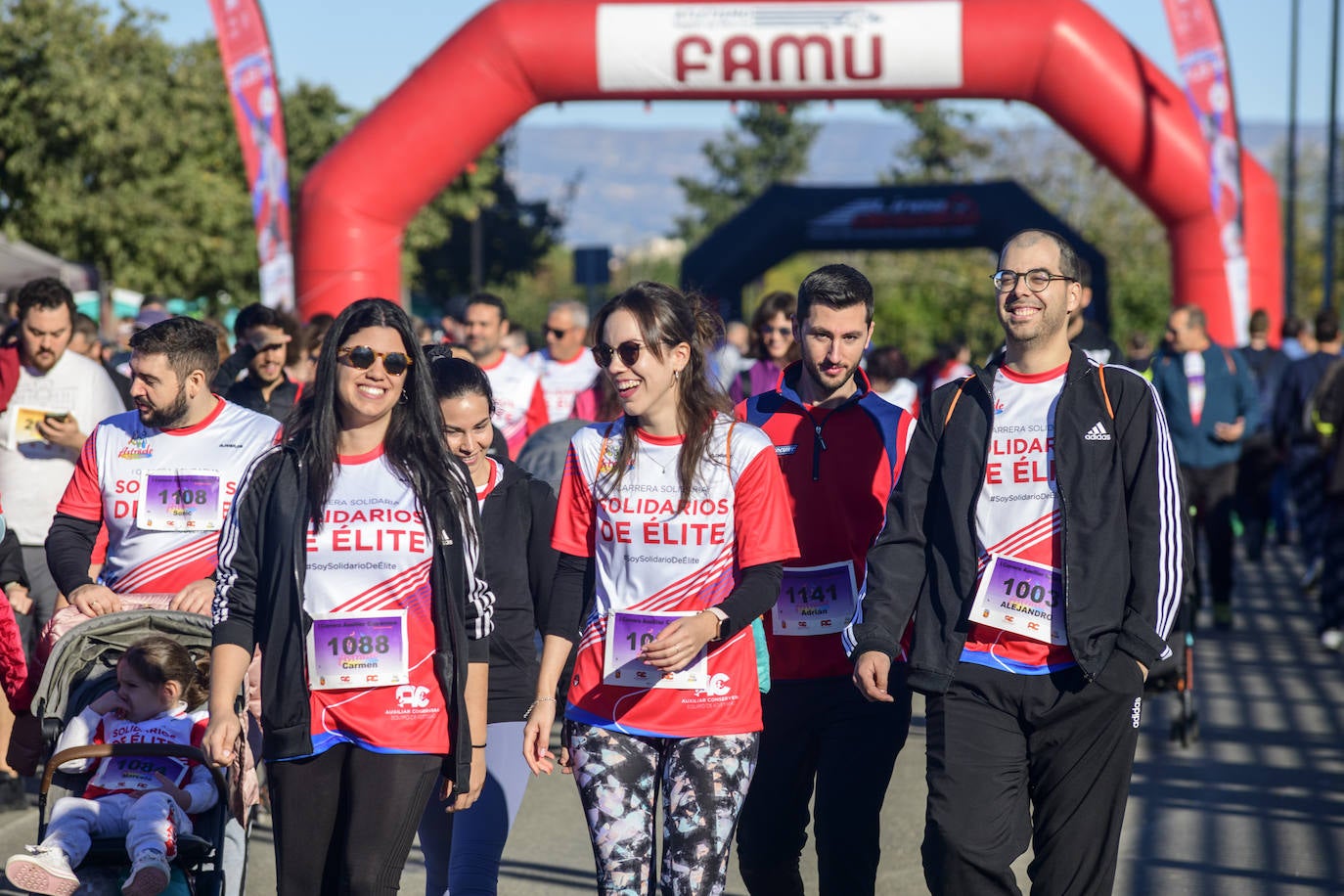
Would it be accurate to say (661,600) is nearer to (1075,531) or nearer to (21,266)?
(1075,531)

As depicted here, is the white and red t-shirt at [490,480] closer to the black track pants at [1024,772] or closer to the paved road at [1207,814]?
the black track pants at [1024,772]

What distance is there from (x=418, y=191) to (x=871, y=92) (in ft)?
14.4

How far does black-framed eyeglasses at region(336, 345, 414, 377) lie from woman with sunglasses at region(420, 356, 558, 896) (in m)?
0.70

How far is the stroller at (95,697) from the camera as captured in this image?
4422 mm

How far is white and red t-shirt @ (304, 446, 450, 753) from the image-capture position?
3.74 meters

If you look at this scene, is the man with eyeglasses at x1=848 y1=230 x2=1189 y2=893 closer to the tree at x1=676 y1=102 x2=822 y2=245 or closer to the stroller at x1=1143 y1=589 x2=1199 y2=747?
the stroller at x1=1143 y1=589 x2=1199 y2=747

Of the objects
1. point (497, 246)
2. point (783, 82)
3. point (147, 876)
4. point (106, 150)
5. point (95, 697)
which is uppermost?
point (497, 246)

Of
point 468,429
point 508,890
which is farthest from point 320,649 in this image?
point 508,890

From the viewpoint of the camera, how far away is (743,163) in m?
88.5

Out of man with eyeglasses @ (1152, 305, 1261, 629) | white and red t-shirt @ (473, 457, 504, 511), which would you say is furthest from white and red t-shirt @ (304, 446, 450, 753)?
man with eyeglasses @ (1152, 305, 1261, 629)

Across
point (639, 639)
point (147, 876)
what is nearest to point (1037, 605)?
point (639, 639)

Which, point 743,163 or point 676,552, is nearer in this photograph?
point 676,552

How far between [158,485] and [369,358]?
65.7 inches

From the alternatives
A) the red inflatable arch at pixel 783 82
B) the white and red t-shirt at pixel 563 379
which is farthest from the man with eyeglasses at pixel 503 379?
the red inflatable arch at pixel 783 82
